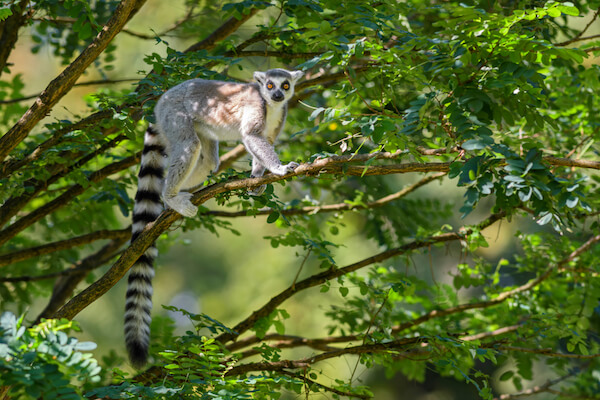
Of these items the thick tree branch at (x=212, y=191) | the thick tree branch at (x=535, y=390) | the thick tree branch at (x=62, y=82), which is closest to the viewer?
the thick tree branch at (x=212, y=191)

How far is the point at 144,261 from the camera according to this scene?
4859mm

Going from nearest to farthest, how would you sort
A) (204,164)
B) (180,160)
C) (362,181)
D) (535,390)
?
(180,160) → (204,164) → (535,390) → (362,181)

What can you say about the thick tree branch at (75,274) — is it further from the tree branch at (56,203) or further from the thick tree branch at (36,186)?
the thick tree branch at (36,186)

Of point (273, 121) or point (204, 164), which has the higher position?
point (273, 121)

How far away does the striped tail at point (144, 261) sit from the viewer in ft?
14.8

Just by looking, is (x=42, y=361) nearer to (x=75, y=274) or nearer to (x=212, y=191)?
(x=212, y=191)

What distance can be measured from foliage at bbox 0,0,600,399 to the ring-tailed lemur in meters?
0.23

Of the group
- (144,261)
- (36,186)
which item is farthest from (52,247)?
(144,261)

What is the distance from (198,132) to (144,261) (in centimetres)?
126

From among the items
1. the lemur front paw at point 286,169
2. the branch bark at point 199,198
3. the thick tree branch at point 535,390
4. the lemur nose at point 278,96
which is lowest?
the thick tree branch at point 535,390

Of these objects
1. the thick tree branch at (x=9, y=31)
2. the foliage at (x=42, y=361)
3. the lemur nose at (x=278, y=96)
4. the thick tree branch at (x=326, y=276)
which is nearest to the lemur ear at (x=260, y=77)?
the lemur nose at (x=278, y=96)

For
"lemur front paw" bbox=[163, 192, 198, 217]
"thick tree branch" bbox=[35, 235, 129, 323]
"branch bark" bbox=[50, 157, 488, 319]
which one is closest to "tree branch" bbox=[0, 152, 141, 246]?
"lemur front paw" bbox=[163, 192, 198, 217]

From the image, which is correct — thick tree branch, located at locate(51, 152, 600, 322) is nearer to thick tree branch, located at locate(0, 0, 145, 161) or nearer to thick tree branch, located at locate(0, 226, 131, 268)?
thick tree branch, located at locate(0, 0, 145, 161)

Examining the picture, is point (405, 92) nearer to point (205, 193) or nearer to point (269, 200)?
point (269, 200)
